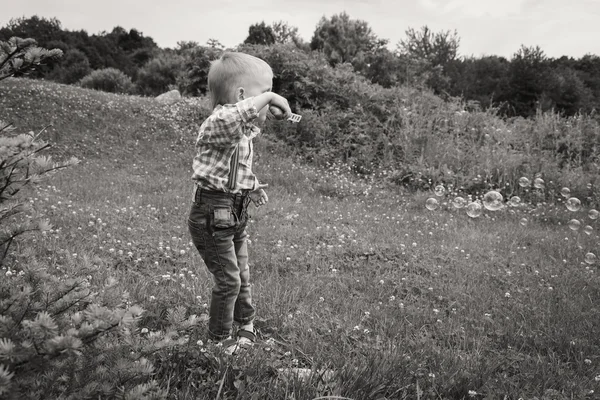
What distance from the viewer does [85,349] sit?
1.86 m

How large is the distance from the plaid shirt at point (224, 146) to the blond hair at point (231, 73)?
12 cm

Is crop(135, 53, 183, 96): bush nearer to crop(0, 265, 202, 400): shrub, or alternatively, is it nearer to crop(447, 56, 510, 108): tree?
crop(447, 56, 510, 108): tree

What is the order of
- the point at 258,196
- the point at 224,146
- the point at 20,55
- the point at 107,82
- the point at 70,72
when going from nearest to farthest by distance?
the point at 20,55 → the point at 224,146 → the point at 258,196 → the point at 107,82 → the point at 70,72

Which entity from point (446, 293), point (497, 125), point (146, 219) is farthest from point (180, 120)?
point (446, 293)

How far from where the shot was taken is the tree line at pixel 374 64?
68.0 feet

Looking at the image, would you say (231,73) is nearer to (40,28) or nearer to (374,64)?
(374,64)

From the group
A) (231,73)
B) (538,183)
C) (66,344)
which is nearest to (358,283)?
(231,73)

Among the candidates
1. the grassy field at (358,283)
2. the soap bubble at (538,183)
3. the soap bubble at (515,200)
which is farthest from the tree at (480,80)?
the grassy field at (358,283)

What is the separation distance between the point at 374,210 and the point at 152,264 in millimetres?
4084

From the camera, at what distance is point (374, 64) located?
23.3 m

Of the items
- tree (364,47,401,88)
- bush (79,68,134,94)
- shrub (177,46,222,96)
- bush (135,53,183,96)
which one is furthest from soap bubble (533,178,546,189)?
bush (135,53,183,96)

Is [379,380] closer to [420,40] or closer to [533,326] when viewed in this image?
[533,326]

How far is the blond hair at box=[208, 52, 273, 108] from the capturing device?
2.77 metres

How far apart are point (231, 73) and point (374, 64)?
2199cm
